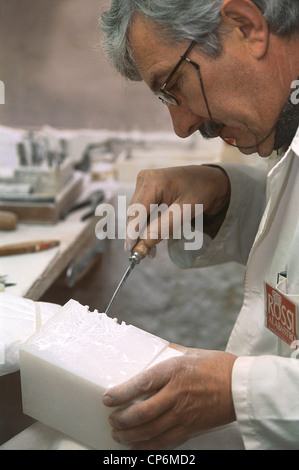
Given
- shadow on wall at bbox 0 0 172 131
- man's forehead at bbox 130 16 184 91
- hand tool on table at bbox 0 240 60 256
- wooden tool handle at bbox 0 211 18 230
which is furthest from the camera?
shadow on wall at bbox 0 0 172 131

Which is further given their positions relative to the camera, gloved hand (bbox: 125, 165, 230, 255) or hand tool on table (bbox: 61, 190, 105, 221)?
hand tool on table (bbox: 61, 190, 105, 221)

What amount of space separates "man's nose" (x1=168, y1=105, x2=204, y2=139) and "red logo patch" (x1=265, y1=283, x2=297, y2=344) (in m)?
0.33

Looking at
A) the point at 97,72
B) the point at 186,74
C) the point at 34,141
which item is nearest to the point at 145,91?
the point at 97,72

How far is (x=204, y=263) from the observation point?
1309 mm

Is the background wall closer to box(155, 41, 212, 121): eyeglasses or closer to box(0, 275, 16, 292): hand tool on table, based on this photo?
box(0, 275, 16, 292): hand tool on table

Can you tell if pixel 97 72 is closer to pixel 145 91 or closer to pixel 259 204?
pixel 145 91

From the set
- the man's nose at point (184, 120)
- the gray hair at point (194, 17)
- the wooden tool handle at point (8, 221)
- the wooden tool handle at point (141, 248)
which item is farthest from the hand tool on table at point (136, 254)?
the wooden tool handle at point (8, 221)

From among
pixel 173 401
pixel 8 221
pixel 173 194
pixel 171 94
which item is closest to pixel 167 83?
pixel 171 94

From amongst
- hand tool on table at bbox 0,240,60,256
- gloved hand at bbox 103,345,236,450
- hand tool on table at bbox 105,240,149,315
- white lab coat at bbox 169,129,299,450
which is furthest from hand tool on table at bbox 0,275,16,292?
gloved hand at bbox 103,345,236,450

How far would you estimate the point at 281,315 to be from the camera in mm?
922

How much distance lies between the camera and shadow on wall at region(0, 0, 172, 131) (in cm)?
168

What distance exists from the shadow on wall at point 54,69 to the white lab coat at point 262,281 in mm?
556

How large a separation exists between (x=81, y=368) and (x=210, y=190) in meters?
0.58

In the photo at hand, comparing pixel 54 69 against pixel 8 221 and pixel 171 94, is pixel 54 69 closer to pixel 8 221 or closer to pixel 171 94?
pixel 8 221
